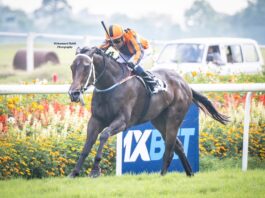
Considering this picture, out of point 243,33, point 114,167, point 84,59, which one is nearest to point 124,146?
point 114,167

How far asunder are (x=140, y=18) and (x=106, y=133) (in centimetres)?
3584

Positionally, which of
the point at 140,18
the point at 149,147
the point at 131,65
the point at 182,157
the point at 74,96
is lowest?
the point at 182,157

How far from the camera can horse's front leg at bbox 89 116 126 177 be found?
639 cm

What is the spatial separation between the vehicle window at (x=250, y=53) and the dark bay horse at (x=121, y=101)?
9.63 m

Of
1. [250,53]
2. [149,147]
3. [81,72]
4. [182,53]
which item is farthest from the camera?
[250,53]

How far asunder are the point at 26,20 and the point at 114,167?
3066cm

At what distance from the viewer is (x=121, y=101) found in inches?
271

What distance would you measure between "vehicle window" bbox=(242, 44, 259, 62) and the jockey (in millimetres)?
10182

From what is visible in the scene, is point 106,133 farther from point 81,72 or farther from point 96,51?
point 96,51

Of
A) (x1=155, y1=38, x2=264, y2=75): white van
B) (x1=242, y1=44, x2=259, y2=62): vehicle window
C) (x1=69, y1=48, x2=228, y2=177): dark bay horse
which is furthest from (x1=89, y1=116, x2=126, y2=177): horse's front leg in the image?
(x1=242, y1=44, x2=259, y2=62): vehicle window

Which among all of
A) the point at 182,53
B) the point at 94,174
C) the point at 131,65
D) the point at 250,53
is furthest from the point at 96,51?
the point at 250,53

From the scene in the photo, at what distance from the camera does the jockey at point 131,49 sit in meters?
6.96

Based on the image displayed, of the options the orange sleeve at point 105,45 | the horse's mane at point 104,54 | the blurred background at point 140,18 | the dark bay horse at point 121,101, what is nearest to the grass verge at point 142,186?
the dark bay horse at point 121,101

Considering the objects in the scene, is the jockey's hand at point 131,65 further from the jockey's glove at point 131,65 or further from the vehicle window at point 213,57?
the vehicle window at point 213,57
